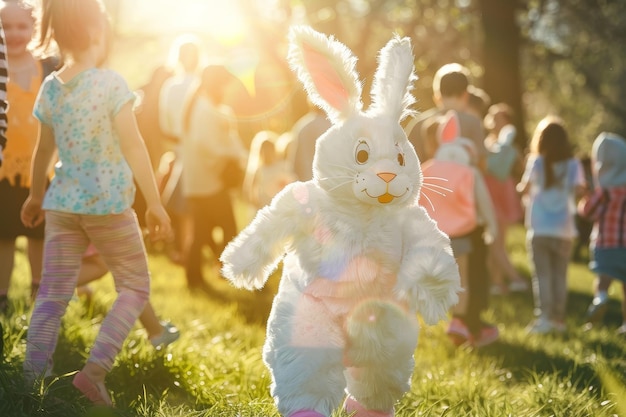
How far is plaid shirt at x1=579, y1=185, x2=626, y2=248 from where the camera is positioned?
24.1 feet

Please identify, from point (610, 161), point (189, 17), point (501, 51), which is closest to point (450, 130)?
point (610, 161)

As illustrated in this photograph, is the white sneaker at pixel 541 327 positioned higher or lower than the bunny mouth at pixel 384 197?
lower

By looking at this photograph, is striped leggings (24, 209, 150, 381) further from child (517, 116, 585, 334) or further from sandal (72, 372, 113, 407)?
child (517, 116, 585, 334)

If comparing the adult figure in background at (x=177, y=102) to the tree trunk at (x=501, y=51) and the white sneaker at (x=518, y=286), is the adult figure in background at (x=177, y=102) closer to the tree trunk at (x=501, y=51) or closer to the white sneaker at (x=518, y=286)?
the white sneaker at (x=518, y=286)

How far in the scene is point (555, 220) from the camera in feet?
25.2

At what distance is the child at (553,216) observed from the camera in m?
7.68

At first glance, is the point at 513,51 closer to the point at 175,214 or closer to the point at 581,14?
the point at 581,14

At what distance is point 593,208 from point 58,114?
4.85 m

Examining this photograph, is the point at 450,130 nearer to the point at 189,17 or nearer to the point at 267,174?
the point at 267,174

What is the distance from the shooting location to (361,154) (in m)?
3.47

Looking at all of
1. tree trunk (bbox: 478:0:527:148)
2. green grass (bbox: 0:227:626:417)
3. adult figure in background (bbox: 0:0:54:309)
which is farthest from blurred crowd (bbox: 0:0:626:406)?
tree trunk (bbox: 478:0:527:148)

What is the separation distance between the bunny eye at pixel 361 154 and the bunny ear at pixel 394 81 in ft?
0.63

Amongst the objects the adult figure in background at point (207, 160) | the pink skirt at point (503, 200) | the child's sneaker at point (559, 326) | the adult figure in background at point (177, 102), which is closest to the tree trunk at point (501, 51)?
the pink skirt at point (503, 200)

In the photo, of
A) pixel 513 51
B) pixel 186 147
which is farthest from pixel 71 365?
pixel 513 51
